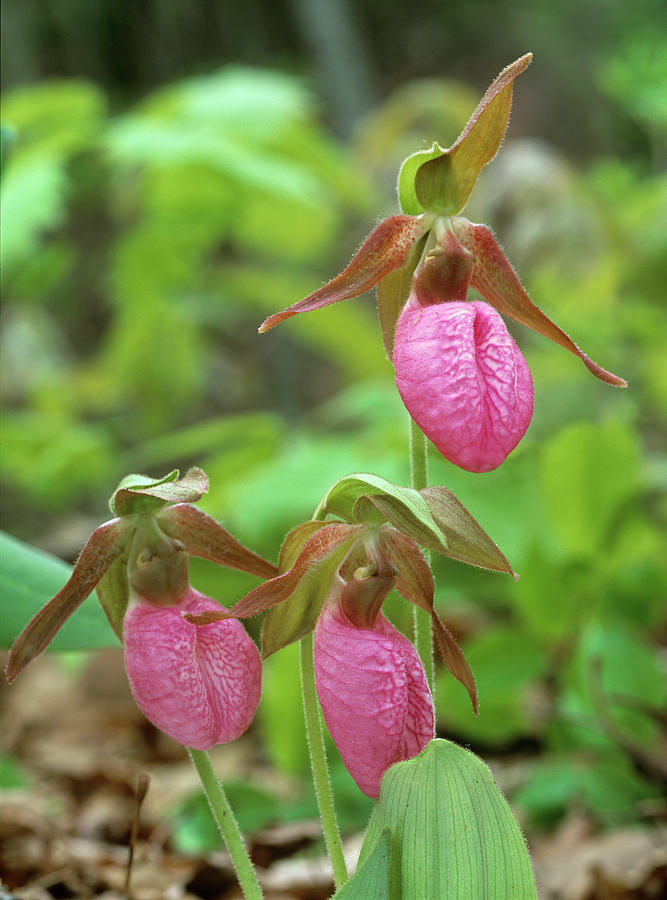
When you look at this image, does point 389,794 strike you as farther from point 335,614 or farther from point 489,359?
point 489,359

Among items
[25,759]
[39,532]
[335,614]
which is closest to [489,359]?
[335,614]

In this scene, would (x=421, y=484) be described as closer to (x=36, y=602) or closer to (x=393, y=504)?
(x=393, y=504)

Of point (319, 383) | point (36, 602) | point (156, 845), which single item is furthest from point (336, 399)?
point (319, 383)

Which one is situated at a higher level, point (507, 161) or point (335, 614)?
point (507, 161)

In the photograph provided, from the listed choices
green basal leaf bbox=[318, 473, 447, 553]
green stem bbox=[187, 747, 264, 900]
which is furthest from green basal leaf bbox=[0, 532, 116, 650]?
green basal leaf bbox=[318, 473, 447, 553]

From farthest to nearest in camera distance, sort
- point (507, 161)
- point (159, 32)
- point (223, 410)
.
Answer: point (159, 32), point (223, 410), point (507, 161)

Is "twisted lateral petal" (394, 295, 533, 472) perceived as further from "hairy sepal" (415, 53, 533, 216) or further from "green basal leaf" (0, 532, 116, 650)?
"green basal leaf" (0, 532, 116, 650)

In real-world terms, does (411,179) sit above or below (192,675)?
above
